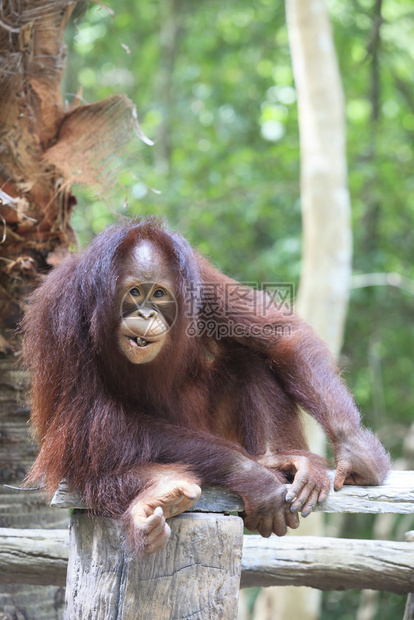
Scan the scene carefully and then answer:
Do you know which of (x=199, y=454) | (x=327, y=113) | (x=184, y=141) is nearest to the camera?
(x=199, y=454)

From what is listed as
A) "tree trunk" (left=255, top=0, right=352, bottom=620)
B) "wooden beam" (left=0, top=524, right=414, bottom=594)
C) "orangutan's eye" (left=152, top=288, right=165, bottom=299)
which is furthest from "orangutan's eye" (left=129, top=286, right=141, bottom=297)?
"tree trunk" (left=255, top=0, right=352, bottom=620)

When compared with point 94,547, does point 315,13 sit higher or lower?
higher

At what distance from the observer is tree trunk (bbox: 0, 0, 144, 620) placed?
10.5 feet

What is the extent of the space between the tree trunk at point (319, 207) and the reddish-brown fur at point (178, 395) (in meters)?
3.02

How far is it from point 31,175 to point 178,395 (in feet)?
4.38

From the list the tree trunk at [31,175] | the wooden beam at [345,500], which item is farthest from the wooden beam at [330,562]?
the tree trunk at [31,175]

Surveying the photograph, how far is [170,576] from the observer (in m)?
2.04

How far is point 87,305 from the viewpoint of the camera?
101 inches

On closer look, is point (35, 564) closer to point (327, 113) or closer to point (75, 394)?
point (75, 394)

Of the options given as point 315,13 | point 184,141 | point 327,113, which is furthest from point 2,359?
point 184,141

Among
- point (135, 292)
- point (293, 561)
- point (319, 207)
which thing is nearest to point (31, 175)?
point (135, 292)

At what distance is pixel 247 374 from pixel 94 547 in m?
1.06

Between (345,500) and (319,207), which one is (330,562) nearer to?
(345,500)

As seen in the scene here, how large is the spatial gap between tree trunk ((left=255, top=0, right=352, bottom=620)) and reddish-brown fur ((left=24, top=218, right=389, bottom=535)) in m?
3.02
